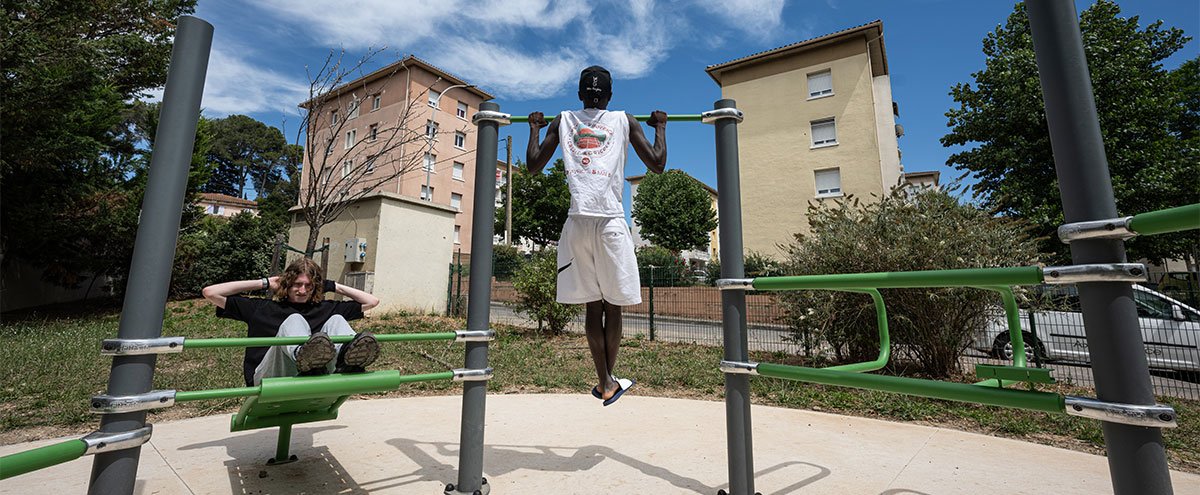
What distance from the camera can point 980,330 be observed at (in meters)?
5.52

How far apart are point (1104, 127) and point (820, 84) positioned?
882cm

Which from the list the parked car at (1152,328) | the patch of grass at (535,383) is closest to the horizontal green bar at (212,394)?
the patch of grass at (535,383)

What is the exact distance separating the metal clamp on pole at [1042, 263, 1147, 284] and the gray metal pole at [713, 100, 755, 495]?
1125 mm

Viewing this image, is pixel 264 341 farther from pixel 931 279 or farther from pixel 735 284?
pixel 931 279

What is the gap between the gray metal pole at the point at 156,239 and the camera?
4.52 ft

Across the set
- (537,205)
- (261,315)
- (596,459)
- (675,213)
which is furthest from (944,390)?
(537,205)

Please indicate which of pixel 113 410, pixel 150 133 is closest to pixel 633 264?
pixel 113 410

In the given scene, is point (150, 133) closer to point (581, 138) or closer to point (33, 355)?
point (33, 355)

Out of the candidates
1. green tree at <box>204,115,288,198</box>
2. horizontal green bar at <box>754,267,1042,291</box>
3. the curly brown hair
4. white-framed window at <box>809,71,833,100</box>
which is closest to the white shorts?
horizontal green bar at <box>754,267,1042,291</box>

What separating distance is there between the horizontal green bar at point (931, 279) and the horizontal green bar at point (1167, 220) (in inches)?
8.5

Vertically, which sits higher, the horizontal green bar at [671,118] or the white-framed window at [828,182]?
the white-framed window at [828,182]

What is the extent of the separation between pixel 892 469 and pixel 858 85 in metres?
20.4

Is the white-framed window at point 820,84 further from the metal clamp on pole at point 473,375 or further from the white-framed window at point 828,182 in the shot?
the metal clamp on pole at point 473,375

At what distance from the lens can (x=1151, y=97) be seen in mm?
14461
